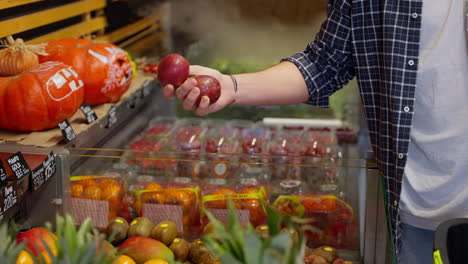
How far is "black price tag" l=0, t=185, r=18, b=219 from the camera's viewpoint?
5.79ft

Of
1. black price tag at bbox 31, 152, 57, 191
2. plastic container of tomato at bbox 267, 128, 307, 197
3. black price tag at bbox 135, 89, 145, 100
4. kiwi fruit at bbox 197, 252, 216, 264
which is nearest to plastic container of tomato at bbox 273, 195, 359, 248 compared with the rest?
plastic container of tomato at bbox 267, 128, 307, 197

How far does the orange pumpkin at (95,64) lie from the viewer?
9.04 ft

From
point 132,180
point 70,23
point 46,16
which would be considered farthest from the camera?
point 70,23

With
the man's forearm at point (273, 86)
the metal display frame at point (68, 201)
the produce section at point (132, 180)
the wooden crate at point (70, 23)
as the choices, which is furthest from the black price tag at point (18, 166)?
the wooden crate at point (70, 23)

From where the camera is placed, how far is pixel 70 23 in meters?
3.44

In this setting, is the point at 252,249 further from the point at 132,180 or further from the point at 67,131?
the point at 67,131

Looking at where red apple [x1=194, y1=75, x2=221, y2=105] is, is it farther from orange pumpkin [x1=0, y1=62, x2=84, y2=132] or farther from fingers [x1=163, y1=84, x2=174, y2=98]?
orange pumpkin [x1=0, y1=62, x2=84, y2=132]

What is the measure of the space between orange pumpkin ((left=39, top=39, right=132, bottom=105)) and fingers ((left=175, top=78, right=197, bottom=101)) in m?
1.03

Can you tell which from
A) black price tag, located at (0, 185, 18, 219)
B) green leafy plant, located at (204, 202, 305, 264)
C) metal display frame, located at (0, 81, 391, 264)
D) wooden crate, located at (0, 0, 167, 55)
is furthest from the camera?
wooden crate, located at (0, 0, 167, 55)

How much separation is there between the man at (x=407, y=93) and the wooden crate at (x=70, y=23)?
1.12m

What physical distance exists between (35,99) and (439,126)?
1.49 meters

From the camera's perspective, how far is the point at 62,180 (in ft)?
6.90

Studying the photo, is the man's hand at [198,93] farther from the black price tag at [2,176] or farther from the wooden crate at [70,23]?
the wooden crate at [70,23]

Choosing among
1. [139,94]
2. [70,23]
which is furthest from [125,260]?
[70,23]
